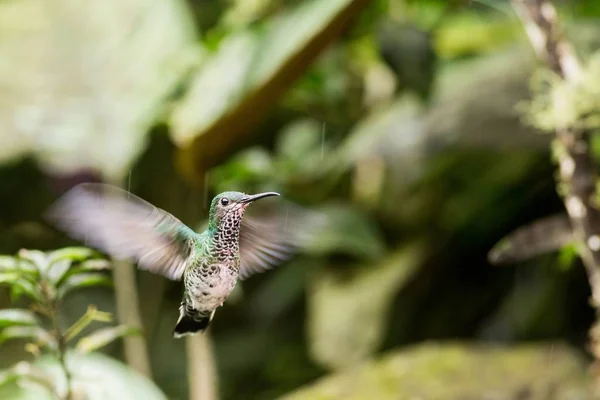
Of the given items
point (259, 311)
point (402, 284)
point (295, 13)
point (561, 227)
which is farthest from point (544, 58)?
point (259, 311)

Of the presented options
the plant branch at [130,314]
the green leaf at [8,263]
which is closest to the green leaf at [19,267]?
the green leaf at [8,263]

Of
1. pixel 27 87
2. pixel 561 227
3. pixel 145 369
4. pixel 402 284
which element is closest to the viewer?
pixel 561 227

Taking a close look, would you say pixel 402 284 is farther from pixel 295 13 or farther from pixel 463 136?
pixel 295 13

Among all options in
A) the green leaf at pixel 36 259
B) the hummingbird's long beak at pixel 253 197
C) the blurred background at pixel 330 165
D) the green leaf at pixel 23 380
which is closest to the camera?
the hummingbird's long beak at pixel 253 197

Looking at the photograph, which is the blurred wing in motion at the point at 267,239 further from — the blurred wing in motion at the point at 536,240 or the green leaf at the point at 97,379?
the blurred wing in motion at the point at 536,240

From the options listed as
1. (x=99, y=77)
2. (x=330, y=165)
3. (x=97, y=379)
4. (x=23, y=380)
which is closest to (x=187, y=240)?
(x=97, y=379)

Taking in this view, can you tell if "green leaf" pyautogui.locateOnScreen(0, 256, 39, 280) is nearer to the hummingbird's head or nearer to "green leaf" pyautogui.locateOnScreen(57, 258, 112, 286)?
"green leaf" pyautogui.locateOnScreen(57, 258, 112, 286)
